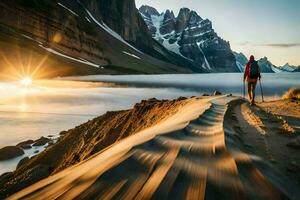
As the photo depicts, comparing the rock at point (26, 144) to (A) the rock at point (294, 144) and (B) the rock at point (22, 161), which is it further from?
(A) the rock at point (294, 144)

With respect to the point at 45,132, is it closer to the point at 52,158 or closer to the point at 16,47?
the point at 52,158

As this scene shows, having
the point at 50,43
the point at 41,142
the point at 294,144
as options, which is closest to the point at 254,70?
the point at 294,144

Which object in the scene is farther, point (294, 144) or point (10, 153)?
point (10, 153)

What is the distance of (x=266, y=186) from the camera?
3166mm

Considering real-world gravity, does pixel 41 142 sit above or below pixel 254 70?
below

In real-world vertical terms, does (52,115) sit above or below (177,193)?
below

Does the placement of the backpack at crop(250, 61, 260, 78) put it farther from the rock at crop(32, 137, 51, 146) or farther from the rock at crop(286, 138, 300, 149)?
the rock at crop(32, 137, 51, 146)

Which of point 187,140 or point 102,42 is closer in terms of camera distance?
point 187,140

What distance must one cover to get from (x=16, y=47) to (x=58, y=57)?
2039 centimetres

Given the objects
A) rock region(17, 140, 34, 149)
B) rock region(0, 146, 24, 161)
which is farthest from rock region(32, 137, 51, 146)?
rock region(0, 146, 24, 161)

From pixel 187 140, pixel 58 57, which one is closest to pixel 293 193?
pixel 187 140

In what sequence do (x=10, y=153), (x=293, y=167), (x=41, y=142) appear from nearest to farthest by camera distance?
(x=293, y=167) → (x=10, y=153) → (x=41, y=142)

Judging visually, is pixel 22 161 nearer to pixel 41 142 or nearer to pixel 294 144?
pixel 41 142

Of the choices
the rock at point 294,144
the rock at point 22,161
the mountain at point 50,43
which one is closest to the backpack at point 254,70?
the rock at point 294,144
